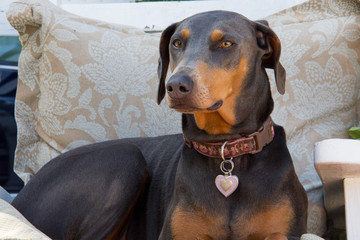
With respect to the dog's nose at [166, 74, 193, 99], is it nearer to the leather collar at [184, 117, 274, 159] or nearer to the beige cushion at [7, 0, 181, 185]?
the leather collar at [184, 117, 274, 159]

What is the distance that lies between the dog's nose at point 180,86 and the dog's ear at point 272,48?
1.62 feet

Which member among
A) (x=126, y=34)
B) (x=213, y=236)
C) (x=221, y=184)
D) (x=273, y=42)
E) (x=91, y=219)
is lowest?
(x=91, y=219)

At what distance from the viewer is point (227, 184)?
188 centimetres

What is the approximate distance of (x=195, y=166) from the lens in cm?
200

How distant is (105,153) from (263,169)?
2.81ft

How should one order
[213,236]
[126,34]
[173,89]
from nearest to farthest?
[173,89] < [213,236] < [126,34]

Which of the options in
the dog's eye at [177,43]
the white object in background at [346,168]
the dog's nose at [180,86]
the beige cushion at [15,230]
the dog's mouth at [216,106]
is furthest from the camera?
the dog's eye at [177,43]

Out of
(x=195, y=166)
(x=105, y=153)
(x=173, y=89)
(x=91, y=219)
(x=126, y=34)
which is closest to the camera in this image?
(x=173, y=89)

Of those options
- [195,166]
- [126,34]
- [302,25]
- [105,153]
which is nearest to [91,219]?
[105,153]

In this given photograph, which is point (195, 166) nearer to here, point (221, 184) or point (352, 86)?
point (221, 184)

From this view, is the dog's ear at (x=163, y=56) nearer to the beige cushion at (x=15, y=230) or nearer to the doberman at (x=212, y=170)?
the doberman at (x=212, y=170)

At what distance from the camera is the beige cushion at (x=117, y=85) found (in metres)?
2.62

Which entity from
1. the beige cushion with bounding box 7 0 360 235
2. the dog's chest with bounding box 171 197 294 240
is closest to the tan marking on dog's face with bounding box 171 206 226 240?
the dog's chest with bounding box 171 197 294 240

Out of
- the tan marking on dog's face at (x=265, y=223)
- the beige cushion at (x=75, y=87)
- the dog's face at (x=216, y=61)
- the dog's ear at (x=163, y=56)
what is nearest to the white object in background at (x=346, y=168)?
the tan marking on dog's face at (x=265, y=223)
